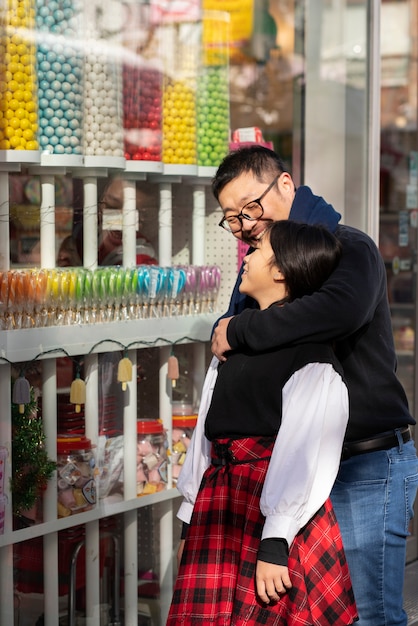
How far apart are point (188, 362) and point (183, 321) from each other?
241 mm

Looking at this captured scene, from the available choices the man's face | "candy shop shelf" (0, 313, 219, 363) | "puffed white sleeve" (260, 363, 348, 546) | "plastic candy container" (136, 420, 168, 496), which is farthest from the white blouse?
"plastic candy container" (136, 420, 168, 496)

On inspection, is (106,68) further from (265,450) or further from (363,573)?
(363,573)

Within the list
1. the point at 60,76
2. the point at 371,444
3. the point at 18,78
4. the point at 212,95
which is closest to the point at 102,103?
the point at 60,76

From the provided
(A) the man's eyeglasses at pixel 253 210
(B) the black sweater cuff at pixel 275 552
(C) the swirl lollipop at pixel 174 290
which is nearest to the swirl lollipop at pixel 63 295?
(C) the swirl lollipop at pixel 174 290

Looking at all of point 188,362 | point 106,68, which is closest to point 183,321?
point 188,362

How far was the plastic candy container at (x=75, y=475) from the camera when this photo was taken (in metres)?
3.29

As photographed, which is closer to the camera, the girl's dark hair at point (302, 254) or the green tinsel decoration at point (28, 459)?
the girl's dark hair at point (302, 254)

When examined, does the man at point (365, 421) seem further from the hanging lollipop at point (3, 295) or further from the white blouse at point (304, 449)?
the hanging lollipop at point (3, 295)

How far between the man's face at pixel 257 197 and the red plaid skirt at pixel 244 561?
1.98 ft

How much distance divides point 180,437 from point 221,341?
1381mm

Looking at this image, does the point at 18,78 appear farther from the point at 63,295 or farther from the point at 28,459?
the point at 28,459

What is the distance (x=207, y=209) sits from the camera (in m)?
3.90

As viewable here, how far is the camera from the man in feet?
8.51

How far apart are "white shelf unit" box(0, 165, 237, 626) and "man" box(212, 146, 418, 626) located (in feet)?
2.49
